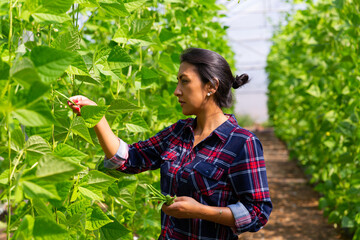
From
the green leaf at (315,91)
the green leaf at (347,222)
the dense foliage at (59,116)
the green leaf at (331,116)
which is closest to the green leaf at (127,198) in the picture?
the dense foliage at (59,116)

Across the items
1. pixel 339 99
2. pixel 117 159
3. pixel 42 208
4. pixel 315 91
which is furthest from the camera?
pixel 315 91

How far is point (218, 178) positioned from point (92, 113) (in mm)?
508

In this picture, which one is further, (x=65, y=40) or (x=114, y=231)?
(x=114, y=231)

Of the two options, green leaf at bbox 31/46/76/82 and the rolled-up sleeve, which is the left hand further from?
green leaf at bbox 31/46/76/82

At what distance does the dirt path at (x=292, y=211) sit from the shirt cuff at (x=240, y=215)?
2.82 meters

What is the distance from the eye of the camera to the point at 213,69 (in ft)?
4.81

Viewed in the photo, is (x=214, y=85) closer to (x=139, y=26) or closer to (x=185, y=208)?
(x=139, y=26)

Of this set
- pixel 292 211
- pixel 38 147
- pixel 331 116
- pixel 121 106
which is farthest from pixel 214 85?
pixel 292 211

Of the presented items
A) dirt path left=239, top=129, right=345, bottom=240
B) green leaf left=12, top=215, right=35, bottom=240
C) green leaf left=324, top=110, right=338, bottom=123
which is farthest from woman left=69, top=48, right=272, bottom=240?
dirt path left=239, top=129, right=345, bottom=240

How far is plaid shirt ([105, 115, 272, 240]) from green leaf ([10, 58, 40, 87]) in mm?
770

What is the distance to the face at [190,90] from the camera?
143 centimetres

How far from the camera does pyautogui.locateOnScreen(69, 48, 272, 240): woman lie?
4.27 feet

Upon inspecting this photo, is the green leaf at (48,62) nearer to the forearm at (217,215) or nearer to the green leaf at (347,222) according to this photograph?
the forearm at (217,215)

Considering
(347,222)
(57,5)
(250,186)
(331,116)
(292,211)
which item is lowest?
(292,211)
